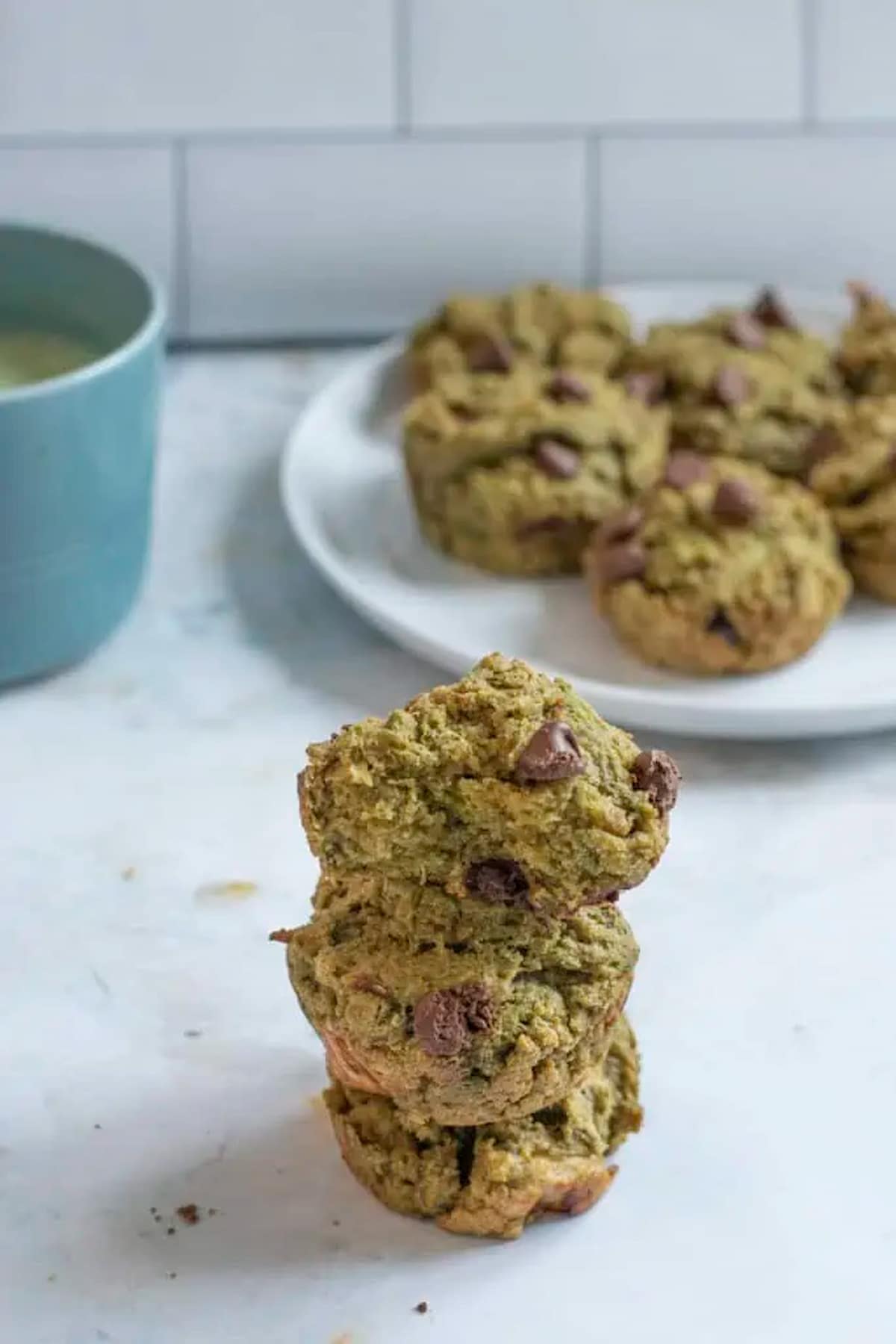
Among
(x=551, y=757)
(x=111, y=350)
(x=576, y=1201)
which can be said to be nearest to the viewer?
(x=551, y=757)

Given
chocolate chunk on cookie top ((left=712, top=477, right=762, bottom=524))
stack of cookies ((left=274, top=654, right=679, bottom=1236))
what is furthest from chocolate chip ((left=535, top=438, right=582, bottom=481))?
stack of cookies ((left=274, top=654, right=679, bottom=1236))

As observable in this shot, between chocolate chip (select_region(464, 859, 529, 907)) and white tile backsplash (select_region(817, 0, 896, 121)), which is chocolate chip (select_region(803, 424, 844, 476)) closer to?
white tile backsplash (select_region(817, 0, 896, 121))

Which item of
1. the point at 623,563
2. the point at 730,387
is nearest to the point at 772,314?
the point at 730,387

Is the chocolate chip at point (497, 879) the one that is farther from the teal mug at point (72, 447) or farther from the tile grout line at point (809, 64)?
the tile grout line at point (809, 64)

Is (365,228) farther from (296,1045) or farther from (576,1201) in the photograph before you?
(576,1201)

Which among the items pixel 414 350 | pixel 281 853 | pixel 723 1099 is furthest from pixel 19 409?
pixel 723 1099
